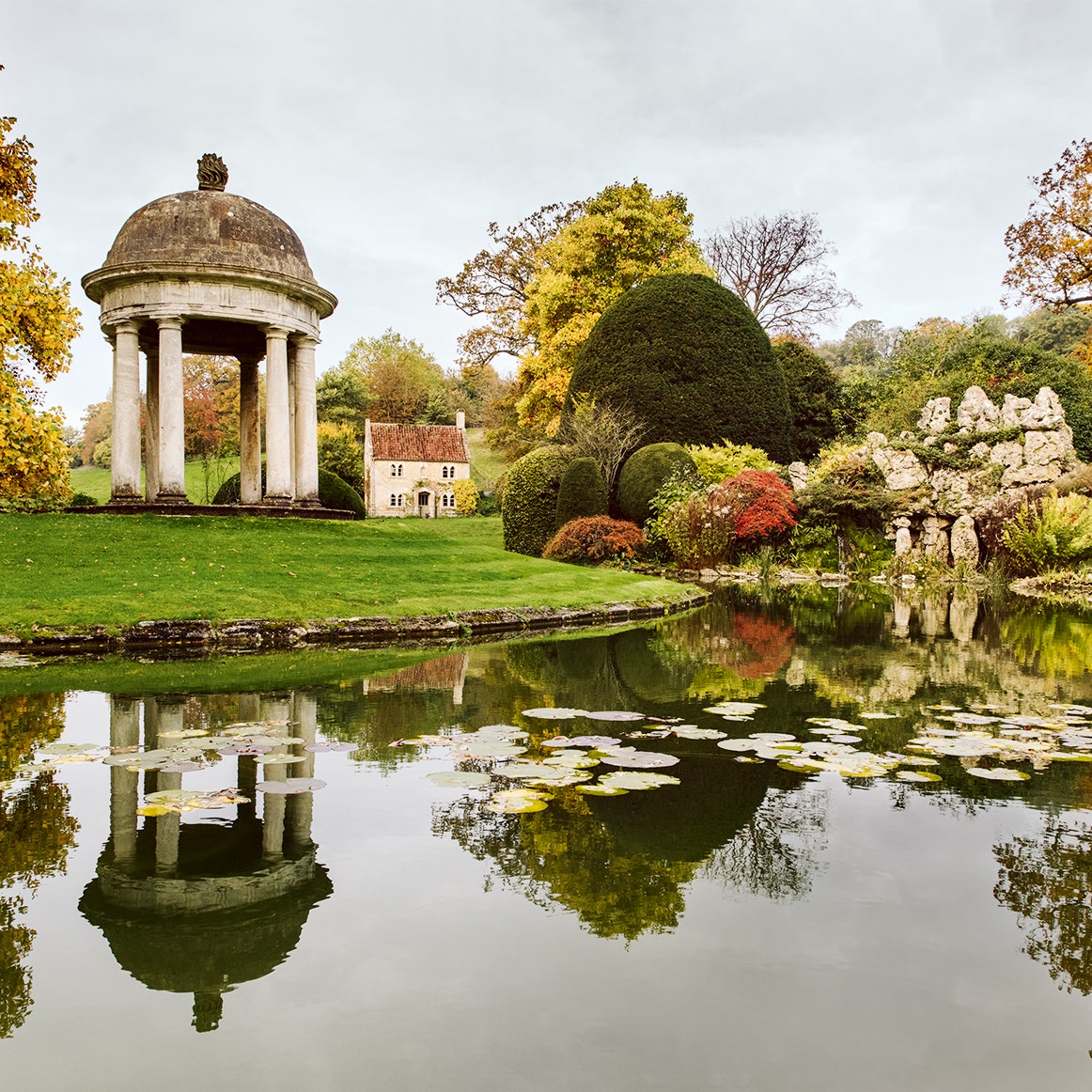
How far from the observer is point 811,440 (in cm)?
3391

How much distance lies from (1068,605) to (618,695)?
13.6 m

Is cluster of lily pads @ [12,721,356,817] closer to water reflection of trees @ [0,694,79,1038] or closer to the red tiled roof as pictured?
water reflection of trees @ [0,694,79,1038]

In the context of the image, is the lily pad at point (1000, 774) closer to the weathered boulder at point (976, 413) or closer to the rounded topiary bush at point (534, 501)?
the rounded topiary bush at point (534, 501)

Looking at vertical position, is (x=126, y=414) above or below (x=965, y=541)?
above

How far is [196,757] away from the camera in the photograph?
5.07 meters

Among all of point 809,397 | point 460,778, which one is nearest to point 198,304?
point 460,778

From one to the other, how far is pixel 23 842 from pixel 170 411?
15153 mm

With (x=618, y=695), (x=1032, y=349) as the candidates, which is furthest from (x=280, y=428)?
(x=1032, y=349)

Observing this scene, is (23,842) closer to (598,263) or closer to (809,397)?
(598,263)

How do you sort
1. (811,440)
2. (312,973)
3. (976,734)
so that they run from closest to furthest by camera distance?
(312,973) < (976,734) < (811,440)

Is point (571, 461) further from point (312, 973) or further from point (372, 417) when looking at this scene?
point (372, 417)

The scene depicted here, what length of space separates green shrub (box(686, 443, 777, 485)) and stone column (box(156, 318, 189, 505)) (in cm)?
1424

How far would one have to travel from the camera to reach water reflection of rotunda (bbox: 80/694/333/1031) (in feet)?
9.09


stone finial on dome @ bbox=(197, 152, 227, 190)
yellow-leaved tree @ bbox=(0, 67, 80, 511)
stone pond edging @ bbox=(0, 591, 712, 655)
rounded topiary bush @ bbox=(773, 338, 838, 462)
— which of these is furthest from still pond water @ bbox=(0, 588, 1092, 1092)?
rounded topiary bush @ bbox=(773, 338, 838, 462)
